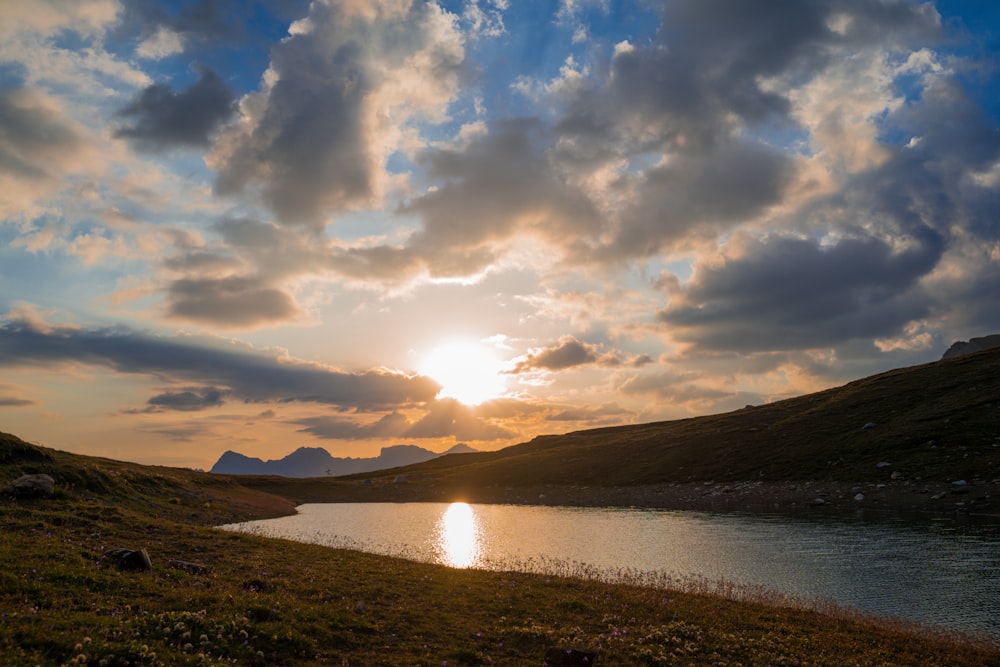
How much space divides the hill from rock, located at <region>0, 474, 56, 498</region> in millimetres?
82806

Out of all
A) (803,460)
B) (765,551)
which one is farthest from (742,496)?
(765,551)

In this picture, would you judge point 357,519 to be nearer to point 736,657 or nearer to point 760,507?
point 760,507

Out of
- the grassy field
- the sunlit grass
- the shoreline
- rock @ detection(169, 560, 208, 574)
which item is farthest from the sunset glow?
the shoreline

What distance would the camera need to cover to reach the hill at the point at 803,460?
77.9m

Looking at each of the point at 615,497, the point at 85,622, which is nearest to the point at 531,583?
the point at 85,622

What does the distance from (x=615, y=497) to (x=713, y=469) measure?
73.1 feet

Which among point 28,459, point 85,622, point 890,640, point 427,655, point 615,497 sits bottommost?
point 615,497

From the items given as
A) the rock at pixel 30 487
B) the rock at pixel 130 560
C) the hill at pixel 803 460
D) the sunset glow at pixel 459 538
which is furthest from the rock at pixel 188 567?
the hill at pixel 803 460

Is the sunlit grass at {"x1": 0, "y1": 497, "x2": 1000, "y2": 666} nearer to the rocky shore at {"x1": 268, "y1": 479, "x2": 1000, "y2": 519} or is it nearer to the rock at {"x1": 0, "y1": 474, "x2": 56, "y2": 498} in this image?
the rock at {"x1": 0, "y1": 474, "x2": 56, "y2": 498}

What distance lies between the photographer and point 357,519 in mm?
87000

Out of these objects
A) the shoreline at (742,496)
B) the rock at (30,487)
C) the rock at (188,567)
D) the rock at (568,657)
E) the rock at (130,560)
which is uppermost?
the rock at (30,487)

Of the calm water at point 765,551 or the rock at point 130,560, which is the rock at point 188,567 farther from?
the calm water at point 765,551

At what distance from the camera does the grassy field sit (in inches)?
613

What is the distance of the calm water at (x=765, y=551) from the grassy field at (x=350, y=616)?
21.7 ft
